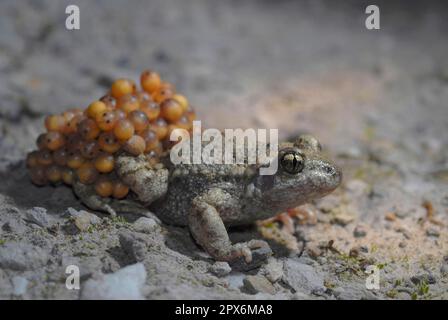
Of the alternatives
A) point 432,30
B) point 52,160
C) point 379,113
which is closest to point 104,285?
point 52,160

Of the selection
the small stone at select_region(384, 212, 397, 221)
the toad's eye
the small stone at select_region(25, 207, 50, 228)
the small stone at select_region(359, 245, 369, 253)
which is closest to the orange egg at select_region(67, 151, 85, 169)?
the small stone at select_region(25, 207, 50, 228)

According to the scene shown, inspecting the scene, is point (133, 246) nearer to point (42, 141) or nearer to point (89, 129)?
point (89, 129)

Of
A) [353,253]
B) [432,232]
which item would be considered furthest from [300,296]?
[432,232]

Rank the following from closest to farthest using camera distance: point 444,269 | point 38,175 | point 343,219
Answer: point 444,269 < point 38,175 < point 343,219

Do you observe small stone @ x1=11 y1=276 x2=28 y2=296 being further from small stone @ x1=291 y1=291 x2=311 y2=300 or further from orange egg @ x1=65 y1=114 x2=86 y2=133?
small stone @ x1=291 y1=291 x2=311 y2=300

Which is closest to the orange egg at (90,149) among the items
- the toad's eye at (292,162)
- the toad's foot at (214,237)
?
the toad's foot at (214,237)
